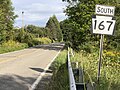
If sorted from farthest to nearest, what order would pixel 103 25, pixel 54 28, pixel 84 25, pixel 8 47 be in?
1. pixel 54 28
2. pixel 8 47
3. pixel 84 25
4. pixel 103 25

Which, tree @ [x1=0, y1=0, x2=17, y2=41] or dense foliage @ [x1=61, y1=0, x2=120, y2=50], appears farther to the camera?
tree @ [x1=0, y1=0, x2=17, y2=41]

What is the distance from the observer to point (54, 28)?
17288 centimetres

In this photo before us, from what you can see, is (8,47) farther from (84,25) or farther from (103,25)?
(103,25)

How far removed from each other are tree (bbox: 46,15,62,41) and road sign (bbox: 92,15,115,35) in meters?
157

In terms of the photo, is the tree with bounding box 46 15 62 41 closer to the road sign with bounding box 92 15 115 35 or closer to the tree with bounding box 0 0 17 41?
the tree with bounding box 0 0 17 41

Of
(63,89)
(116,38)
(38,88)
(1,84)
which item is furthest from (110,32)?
(116,38)

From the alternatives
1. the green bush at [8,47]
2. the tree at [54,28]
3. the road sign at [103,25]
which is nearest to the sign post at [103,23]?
the road sign at [103,25]

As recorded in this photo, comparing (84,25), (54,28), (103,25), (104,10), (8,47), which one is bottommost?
(54,28)

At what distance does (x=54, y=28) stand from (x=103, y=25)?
162 metres

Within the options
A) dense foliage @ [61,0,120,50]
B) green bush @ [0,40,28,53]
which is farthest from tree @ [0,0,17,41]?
dense foliage @ [61,0,120,50]

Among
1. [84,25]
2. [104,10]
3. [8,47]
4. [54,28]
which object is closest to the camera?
[104,10]

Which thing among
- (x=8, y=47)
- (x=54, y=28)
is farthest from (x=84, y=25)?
(x=54, y=28)

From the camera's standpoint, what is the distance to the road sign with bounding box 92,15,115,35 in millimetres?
11156

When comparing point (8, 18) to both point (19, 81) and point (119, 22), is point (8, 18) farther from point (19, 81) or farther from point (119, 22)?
point (19, 81)
